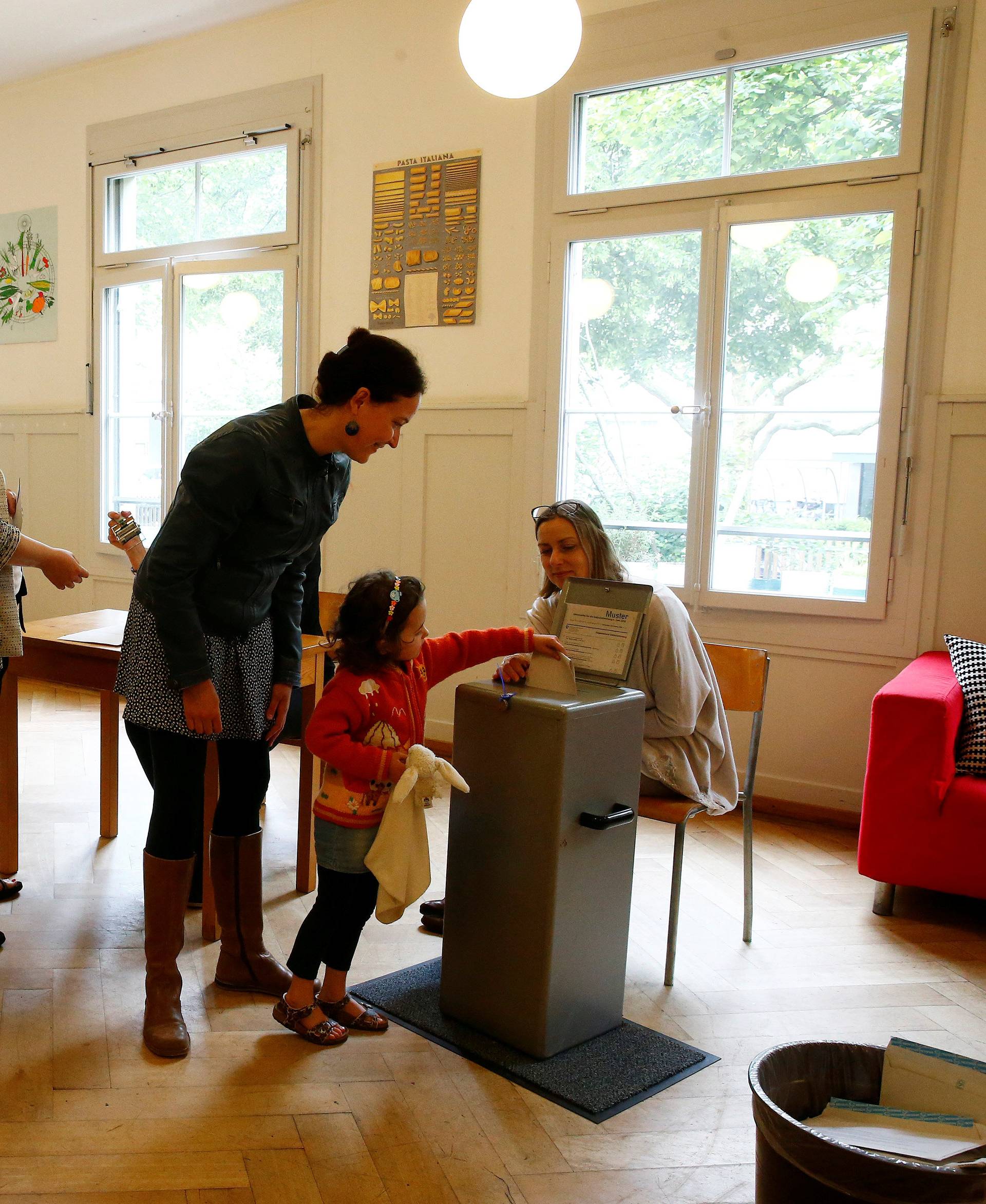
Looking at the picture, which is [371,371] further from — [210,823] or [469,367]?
[469,367]

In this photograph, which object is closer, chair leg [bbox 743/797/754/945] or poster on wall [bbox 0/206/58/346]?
chair leg [bbox 743/797/754/945]

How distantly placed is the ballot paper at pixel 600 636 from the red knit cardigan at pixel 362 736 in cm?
33

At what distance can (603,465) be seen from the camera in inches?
164

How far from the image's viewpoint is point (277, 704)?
7.47 feet

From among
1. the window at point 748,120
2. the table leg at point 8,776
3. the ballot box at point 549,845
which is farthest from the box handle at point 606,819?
the window at point 748,120

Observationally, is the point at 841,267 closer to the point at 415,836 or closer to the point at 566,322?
the point at 566,322

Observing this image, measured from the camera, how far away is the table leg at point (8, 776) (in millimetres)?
2914

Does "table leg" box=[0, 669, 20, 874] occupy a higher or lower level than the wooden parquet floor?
higher

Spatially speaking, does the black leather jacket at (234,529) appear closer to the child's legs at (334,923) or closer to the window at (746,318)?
the child's legs at (334,923)

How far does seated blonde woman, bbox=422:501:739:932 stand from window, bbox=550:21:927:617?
1.28 metres

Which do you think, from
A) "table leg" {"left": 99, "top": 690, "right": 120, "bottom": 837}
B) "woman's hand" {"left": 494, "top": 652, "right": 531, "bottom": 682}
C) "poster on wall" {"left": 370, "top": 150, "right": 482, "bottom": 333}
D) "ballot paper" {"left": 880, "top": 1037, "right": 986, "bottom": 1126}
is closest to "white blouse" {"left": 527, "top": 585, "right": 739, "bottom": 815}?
"woman's hand" {"left": 494, "top": 652, "right": 531, "bottom": 682}

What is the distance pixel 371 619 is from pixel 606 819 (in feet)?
1.97

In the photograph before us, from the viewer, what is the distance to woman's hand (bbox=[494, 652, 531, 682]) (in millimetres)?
2189

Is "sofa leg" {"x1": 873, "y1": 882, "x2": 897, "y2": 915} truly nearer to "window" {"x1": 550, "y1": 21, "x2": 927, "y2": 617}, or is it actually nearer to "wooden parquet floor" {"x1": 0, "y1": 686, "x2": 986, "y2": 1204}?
"wooden parquet floor" {"x1": 0, "y1": 686, "x2": 986, "y2": 1204}
